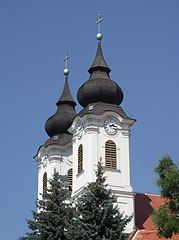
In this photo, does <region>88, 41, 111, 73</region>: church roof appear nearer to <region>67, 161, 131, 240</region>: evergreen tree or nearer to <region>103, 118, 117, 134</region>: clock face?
<region>103, 118, 117, 134</region>: clock face

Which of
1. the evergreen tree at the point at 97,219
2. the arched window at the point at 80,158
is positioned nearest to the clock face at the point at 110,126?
the arched window at the point at 80,158

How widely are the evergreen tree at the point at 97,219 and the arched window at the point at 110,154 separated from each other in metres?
16.7

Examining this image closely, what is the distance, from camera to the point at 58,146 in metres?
46.2

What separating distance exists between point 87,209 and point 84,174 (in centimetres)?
1703

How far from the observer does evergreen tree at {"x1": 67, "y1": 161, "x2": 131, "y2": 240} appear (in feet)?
76.9

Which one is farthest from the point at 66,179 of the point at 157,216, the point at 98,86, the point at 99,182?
the point at 157,216

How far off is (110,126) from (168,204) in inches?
820

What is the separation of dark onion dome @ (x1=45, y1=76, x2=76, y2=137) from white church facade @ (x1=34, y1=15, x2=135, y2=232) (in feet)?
3.12

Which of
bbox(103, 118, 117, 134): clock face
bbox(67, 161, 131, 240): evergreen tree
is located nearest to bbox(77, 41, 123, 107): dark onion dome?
bbox(103, 118, 117, 134): clock face

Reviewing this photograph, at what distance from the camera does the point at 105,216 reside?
23.5m

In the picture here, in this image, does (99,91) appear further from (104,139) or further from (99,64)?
(104,139)

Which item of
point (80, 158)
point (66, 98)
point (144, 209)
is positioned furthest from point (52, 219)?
point (66, 98)

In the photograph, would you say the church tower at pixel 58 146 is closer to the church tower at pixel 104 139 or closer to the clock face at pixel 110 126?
the church tower at pixel 104 139

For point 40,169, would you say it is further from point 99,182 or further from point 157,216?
point 157,216
